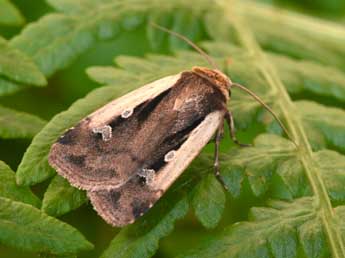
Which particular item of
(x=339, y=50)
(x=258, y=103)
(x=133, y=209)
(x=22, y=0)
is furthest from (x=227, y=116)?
(x=22, y=0)

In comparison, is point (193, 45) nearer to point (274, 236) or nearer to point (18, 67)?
point (18, 67)

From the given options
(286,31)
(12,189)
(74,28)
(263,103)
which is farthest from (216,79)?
(286,31)

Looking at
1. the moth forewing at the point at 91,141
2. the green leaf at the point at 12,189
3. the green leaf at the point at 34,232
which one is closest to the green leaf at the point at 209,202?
the moth forewing at the point at 91,141

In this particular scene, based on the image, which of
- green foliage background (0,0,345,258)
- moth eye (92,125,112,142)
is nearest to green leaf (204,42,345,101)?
green foliage background (0,0,345,258)

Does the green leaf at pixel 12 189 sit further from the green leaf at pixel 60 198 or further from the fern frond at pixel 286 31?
the fern frond at pixel 286 31

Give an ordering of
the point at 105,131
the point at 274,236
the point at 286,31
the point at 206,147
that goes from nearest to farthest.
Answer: the point at 274,236, the point at 105,131, the point at 206,147, the point at 286,31

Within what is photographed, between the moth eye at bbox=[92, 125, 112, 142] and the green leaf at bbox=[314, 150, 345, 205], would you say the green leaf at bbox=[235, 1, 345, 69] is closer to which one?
the green leaf at bbox=[314, 150, 345, 205]
